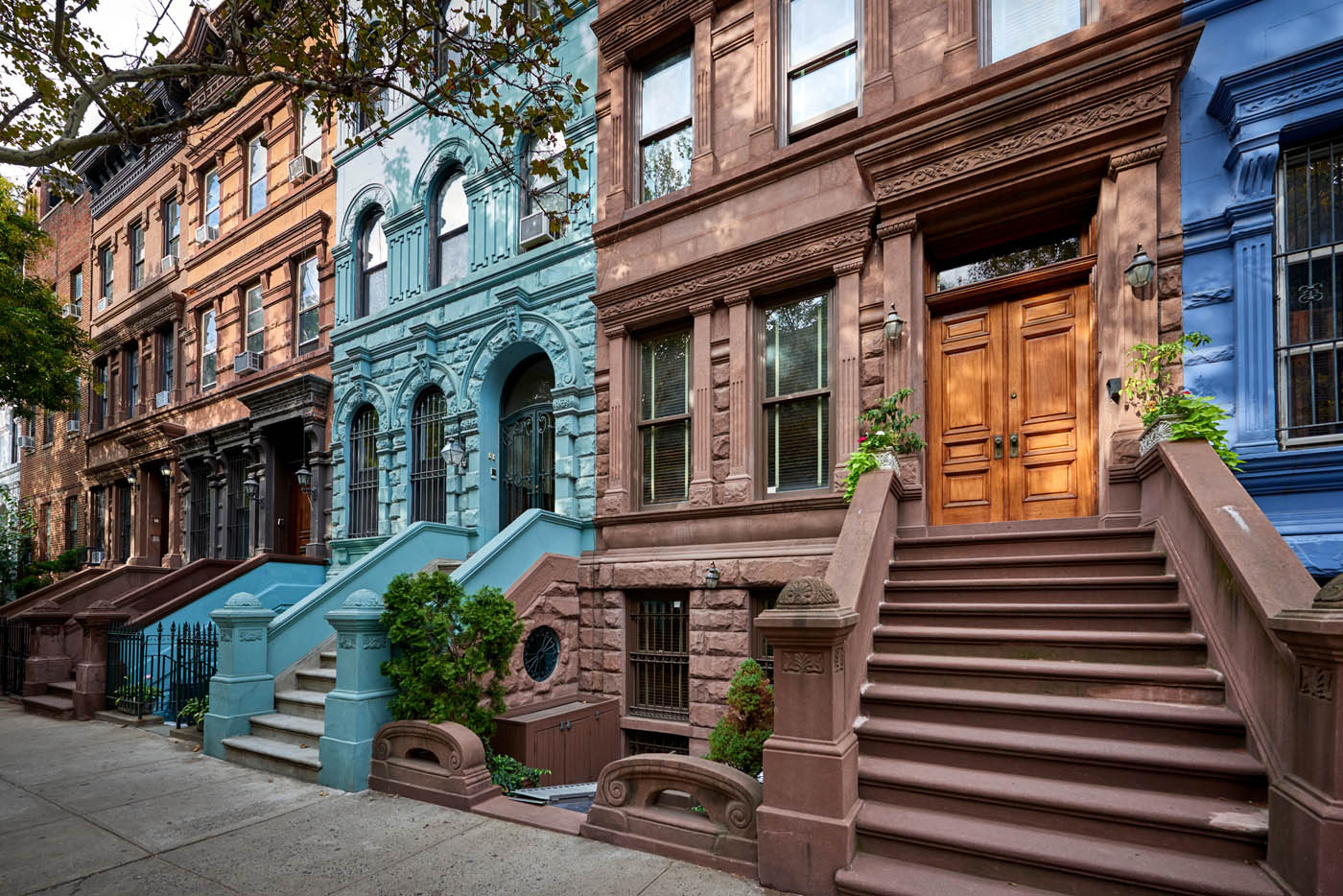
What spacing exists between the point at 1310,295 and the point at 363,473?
1363cm

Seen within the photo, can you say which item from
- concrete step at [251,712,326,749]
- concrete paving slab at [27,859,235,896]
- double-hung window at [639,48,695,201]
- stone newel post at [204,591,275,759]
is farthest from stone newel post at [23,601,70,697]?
double-hung window at [639,48,695,201]

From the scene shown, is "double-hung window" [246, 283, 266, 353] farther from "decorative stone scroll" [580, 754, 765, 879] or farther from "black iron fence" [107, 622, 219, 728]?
"decorative stone scroll" [580, 754, 765, 879]

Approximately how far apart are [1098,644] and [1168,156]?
458 cm

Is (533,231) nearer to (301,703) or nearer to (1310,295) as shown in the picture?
(301,703)

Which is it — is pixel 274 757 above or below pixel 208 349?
below

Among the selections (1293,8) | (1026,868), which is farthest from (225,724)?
(1293,8)

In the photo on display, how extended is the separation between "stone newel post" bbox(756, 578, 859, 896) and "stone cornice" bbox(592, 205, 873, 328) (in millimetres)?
4728

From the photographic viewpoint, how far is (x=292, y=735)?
26.0 feet

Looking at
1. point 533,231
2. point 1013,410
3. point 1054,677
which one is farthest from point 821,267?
point 1054,677

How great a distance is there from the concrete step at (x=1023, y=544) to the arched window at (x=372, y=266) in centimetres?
1107

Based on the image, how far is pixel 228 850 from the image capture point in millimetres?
5410

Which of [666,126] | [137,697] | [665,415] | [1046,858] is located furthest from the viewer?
[137,697]

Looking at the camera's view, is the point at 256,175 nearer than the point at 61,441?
Yes

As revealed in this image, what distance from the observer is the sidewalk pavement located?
186 inches
